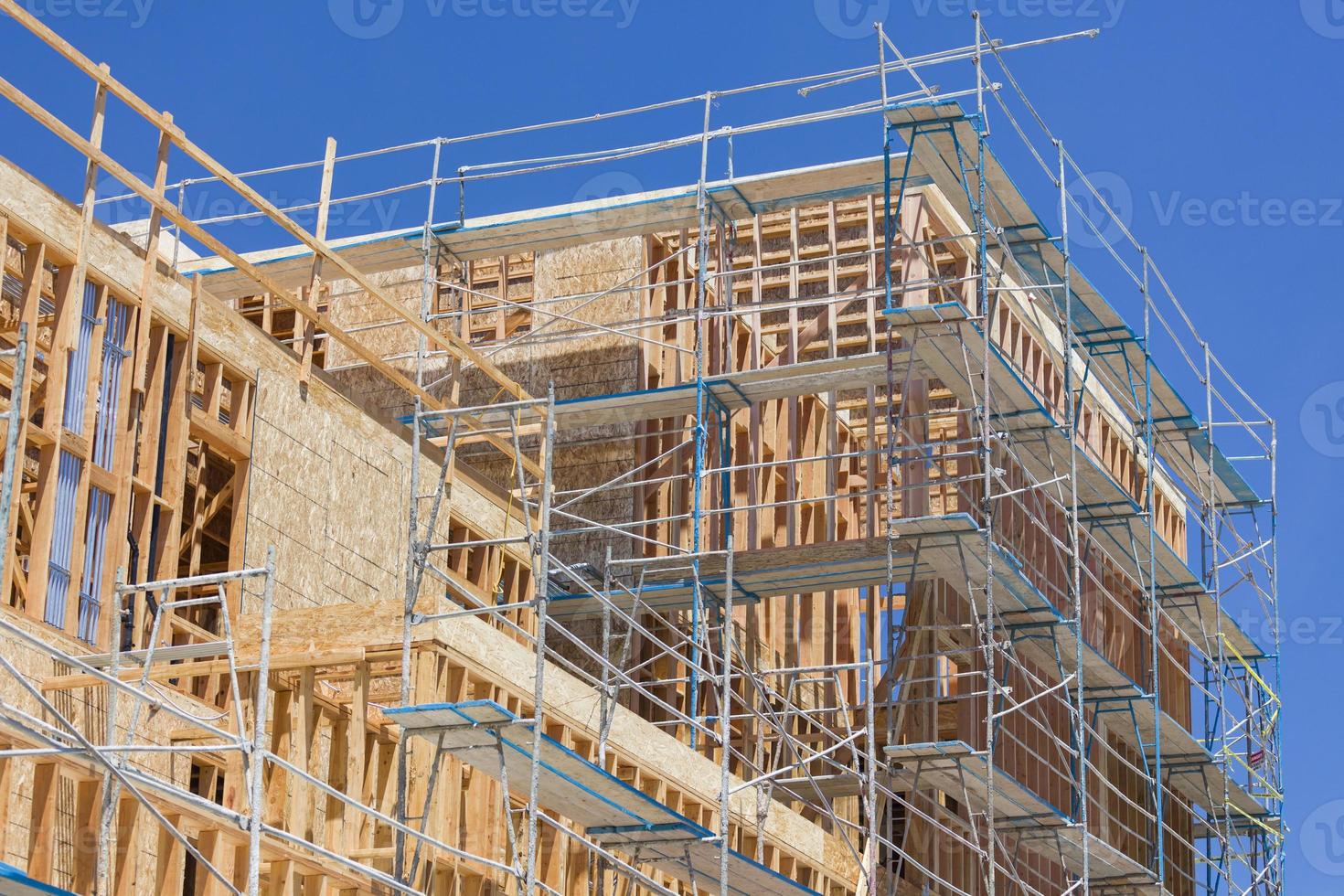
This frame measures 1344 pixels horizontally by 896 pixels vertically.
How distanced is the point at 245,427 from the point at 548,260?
25.1 feet

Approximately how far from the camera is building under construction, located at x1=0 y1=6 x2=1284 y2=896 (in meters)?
15.4

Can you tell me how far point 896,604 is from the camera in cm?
3147

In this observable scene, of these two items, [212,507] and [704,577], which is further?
[704,577]

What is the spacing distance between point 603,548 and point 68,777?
1063 cm

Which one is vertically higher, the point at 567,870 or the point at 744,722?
the point at 744,722

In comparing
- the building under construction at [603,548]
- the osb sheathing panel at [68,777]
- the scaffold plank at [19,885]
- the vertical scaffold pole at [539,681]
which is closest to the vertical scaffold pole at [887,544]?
the building under construction at [603,548]

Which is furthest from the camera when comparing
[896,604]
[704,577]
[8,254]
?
[896,604]

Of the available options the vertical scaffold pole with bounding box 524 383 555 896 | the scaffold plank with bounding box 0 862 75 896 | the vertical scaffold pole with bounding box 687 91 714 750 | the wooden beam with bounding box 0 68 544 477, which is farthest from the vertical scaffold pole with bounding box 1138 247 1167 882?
the scaffold plank with bounding box 0 862 75 896

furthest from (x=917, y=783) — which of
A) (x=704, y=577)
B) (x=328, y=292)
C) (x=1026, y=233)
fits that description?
(x=328, y=292)

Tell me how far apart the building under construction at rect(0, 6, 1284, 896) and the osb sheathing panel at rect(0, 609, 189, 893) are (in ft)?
0.12

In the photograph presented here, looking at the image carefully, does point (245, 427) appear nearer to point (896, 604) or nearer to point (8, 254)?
point (8, 254)

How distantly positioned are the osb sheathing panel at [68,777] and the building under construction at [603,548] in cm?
4

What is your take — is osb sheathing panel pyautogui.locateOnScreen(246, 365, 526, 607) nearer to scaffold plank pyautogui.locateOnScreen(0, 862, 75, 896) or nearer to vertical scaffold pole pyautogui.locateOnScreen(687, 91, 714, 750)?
vertical scaffold pole pyautogui.locateOnScreen(687, 91, 714, 750)

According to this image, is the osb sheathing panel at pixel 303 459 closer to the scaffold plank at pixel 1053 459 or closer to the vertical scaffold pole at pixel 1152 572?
the scaffold plank at pixel 1053 459
